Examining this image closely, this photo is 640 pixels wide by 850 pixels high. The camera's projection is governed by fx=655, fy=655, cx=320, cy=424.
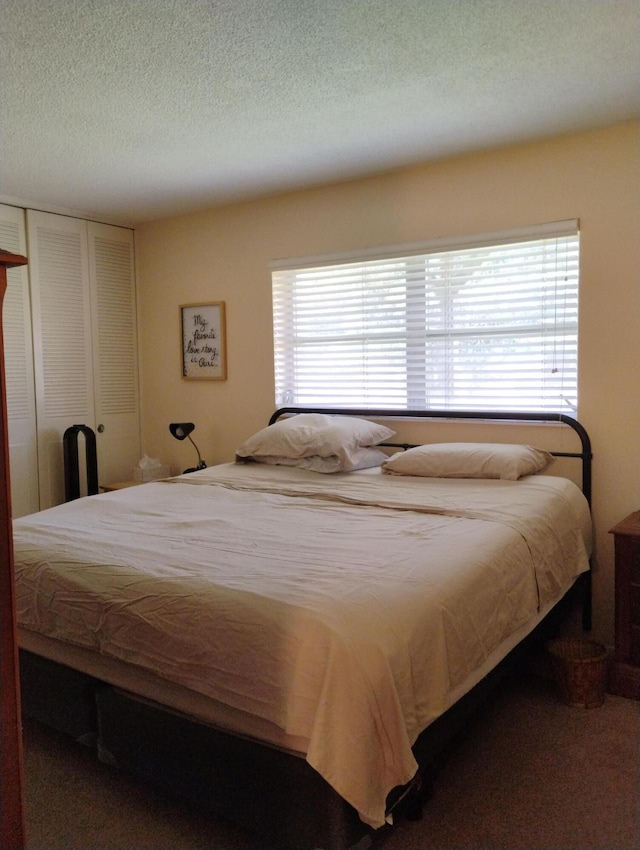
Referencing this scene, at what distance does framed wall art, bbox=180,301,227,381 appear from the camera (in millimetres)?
4375

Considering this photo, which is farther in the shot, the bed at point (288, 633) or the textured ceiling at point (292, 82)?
the textured ceiling at point (292, 82)

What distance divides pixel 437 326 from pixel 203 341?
1.72 meters

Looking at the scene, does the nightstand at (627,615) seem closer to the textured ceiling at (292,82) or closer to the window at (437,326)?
the window at (437,326)

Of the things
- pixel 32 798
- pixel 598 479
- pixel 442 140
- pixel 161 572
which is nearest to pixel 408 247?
pixel 442 140

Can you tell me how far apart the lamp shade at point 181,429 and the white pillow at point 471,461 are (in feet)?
5.02

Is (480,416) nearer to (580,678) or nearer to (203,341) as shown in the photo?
(580,678)

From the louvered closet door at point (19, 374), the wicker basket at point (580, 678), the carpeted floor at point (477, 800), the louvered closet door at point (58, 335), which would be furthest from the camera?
the louvered closet door at point (58, 335)

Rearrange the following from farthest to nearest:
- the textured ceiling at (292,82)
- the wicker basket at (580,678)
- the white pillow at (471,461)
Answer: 1. the white pillow at (471,461)
2. the wicker basket at (580,678)
3. the textured ceiling at (292,82)

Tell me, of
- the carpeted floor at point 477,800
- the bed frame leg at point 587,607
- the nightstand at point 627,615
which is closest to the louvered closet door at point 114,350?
the carpeted floor at point 477,800

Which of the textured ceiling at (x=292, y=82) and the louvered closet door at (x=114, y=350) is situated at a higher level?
the textured ceiling at (x=292, y=82)

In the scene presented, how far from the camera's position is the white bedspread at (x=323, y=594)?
1.44 meters

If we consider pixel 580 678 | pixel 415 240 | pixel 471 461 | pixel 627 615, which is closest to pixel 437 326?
pixel 415 240

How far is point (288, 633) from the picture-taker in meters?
1.53

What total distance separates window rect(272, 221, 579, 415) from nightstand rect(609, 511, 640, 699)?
798 millimetres
